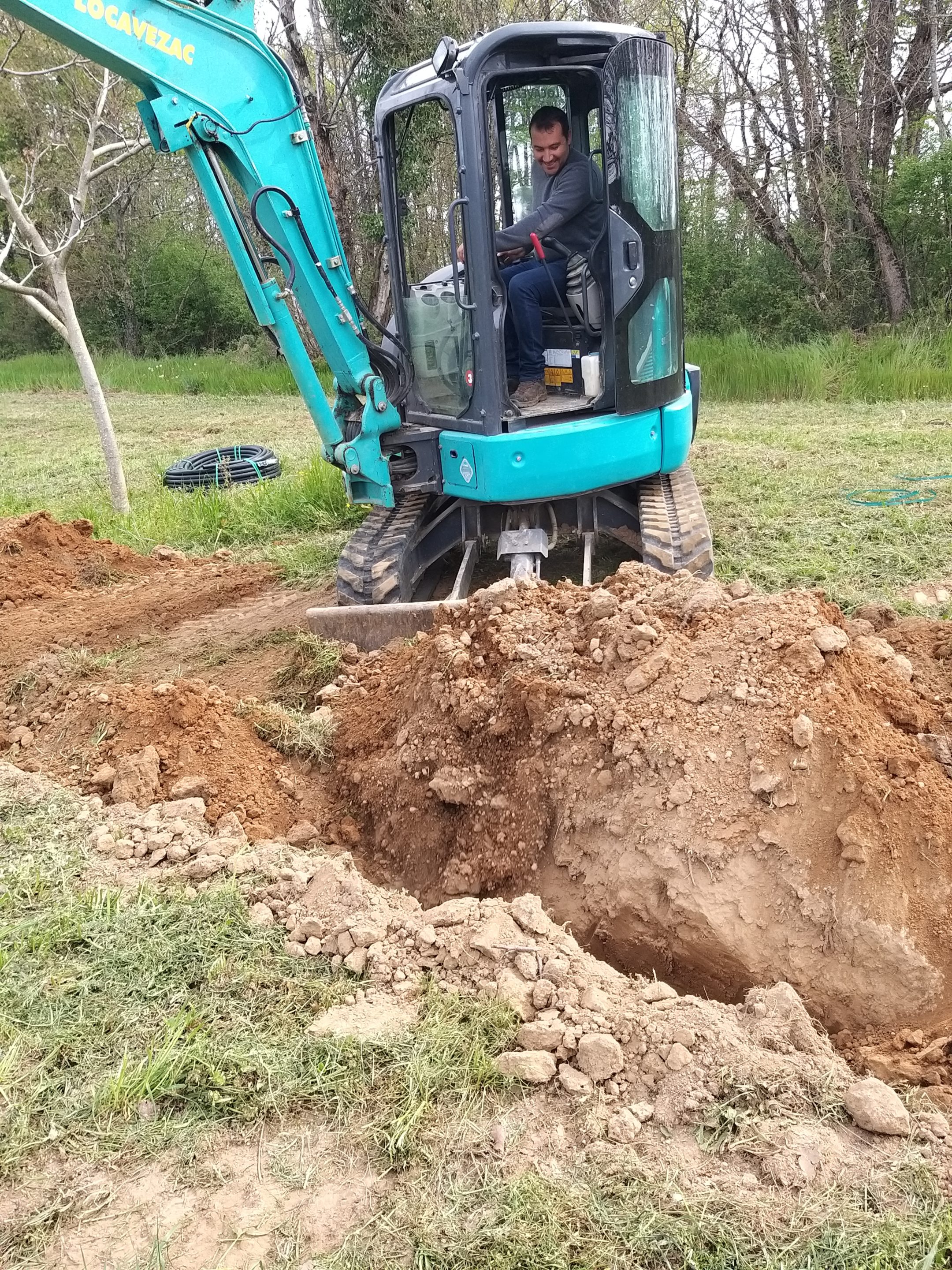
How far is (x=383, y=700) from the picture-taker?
4012 millimetres

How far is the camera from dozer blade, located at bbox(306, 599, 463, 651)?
15.4ft

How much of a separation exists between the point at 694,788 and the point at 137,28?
14.3 feet

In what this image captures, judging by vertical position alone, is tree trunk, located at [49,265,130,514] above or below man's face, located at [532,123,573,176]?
below

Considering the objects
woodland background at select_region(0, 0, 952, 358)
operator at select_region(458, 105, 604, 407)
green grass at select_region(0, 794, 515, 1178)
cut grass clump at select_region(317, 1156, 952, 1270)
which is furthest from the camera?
woodland background at select_region(0, 0, 952, 358)

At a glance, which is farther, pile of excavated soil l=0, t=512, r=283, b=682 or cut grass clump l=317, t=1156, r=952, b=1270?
pile of excavated soil l=0, t=512, r=283, b=682

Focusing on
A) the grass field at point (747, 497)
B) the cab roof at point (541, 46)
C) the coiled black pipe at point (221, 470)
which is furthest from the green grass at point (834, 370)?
the cab roof at point (541, 46)

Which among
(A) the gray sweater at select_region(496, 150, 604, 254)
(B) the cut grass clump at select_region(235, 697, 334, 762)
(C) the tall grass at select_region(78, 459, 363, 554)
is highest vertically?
(A) the gray sweater at select_region(496, 150, 604, 254)

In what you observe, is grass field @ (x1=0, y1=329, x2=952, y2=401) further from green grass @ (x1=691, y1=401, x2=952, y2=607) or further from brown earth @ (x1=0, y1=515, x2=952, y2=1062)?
brown earth @ (x1=0, y1=515, x2=952, y2=1062)

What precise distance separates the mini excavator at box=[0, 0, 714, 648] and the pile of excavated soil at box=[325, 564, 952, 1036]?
1324 millimetres

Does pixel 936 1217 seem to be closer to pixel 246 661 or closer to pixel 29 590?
pixel 246 661

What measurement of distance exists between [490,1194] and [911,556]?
14.4 feet

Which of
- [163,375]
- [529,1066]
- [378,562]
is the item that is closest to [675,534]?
Answer: [378,562]

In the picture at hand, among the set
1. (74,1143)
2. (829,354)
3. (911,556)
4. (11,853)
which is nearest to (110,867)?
(11,853)

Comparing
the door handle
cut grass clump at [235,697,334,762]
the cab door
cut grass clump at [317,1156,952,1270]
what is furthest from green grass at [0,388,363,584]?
cut grass clump at [317,1156,952,1270]
